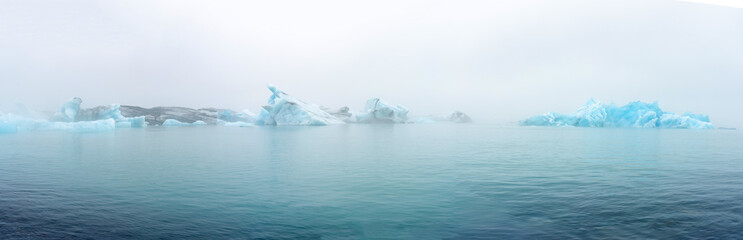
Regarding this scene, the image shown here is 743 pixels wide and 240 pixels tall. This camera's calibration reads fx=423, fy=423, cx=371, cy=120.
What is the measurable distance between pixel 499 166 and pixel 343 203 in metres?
8.80

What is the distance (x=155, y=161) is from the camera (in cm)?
1767

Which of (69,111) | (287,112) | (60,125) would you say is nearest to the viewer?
(60,125)

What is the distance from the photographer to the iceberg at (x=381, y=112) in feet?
258

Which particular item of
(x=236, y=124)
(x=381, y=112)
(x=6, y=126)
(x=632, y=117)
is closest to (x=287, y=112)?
(x=236, y=124)

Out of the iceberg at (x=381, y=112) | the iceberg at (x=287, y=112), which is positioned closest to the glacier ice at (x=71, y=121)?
the iceberg at (x=287, y=112)

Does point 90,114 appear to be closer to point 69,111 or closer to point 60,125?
point 69,111

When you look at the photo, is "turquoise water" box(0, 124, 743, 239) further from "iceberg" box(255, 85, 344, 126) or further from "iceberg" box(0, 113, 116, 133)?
"iceberg" box(255, 85, 344, 126)

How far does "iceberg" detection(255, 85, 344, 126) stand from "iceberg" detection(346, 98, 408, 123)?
10198mm

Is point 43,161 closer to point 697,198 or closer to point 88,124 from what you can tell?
point 697,198

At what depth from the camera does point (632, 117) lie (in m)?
64.3

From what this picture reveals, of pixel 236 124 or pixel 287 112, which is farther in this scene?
pixel 236 124

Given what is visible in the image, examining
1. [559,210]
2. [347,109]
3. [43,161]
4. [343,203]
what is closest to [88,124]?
[43,161]

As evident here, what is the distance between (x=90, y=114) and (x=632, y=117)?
84.0 metres

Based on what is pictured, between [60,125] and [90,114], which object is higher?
[90,114]
